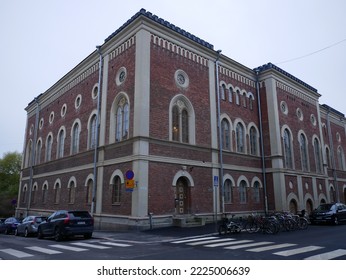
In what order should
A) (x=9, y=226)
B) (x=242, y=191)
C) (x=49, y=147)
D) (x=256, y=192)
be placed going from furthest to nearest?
(x=49, y=147) → (x=256, y=192) → (x=242, y=191) → (x=9, y=226)

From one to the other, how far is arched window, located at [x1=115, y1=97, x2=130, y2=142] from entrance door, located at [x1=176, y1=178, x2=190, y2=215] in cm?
496

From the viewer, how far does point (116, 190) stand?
19.4m

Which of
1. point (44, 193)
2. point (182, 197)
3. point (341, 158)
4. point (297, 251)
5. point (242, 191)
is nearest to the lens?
point (297, 251)

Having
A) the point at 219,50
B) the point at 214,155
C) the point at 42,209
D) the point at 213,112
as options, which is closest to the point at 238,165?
the point at 214,155

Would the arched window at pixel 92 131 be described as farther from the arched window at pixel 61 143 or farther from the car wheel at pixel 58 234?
the car wheel at pixel 58 234

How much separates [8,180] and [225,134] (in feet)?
155

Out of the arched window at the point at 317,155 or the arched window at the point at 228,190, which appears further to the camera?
the arched window at the point at 317,155

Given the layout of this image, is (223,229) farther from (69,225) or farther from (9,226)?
(9,226)

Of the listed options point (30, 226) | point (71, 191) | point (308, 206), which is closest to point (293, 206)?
point (308, 206)

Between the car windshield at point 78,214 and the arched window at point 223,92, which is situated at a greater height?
the arched window at point 223,92

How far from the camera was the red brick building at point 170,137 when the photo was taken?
18500 mm

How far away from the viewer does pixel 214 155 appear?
22281mm

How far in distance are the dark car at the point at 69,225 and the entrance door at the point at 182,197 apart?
6.58 m

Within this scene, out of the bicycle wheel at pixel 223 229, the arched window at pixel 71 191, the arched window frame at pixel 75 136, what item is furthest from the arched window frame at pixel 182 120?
the arched window at pixel 71 191
